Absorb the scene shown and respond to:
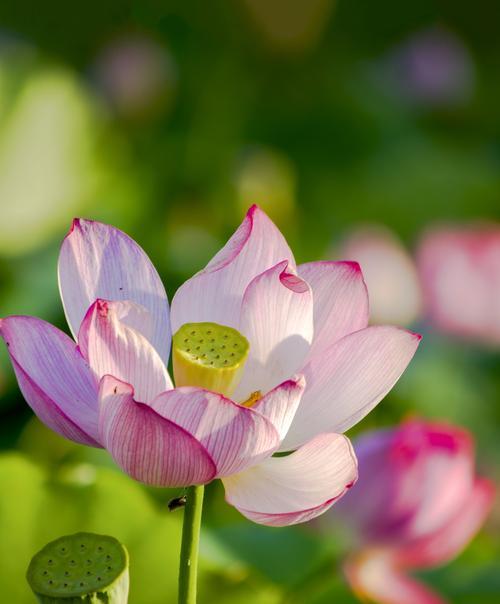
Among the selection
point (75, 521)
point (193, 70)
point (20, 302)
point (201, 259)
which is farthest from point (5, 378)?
point (193, 70)

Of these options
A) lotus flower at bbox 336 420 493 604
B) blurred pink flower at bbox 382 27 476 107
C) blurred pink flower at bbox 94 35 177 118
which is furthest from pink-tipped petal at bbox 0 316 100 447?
blurred pink flower at bbox 382 27 476 107

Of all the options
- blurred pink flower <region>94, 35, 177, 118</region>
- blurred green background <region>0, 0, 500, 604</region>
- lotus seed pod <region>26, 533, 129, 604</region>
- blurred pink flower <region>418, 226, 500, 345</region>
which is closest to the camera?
lotus seed pod <region>26, 533, 129, 604</region>

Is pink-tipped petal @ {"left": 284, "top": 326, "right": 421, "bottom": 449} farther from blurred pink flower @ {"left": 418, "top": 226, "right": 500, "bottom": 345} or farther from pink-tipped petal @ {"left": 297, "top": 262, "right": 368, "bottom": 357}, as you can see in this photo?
blurred pink flower @ {"left": 418, "top": 226, "right": 500, "bottom": 345}

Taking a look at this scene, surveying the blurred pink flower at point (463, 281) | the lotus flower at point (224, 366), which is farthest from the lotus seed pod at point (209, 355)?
the blurred pink flower at point (463, 281)

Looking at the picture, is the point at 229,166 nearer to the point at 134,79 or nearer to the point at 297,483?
the point at 134,79

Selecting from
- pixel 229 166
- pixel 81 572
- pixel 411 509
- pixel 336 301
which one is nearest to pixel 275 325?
pixel 336 301

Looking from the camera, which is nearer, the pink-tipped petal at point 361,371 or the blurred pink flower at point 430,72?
the pink-tipped petal at point 361,371

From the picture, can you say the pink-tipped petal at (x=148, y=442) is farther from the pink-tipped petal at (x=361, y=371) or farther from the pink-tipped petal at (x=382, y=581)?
the pink-tipped petal at (x=382, y=581)

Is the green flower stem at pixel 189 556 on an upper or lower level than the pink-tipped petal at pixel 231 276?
lower
